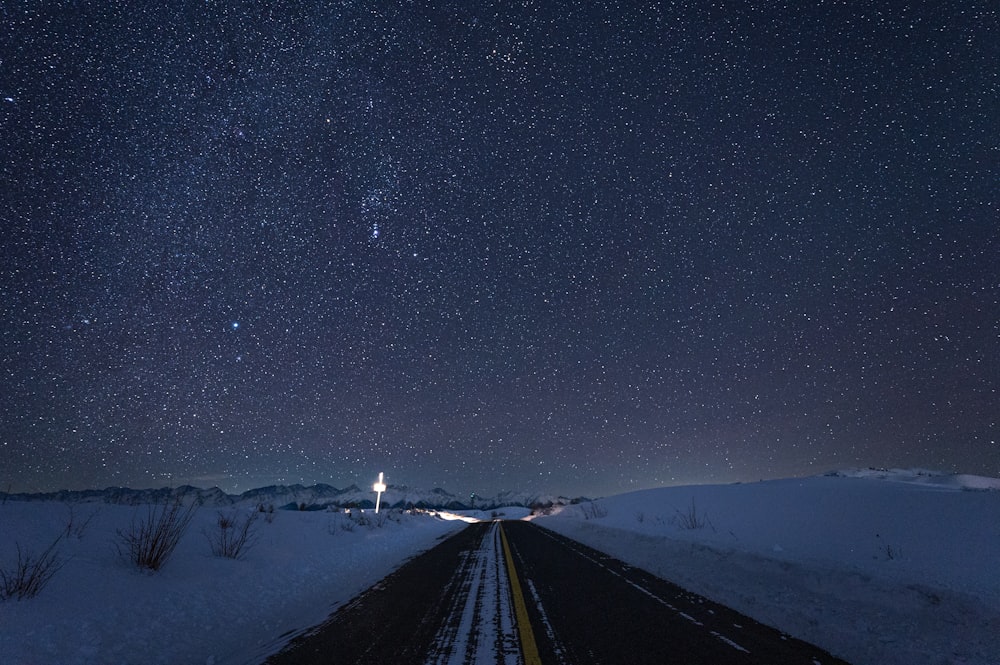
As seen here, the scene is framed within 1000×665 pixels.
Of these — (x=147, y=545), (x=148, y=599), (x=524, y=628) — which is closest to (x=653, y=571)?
(x=524, y=628)

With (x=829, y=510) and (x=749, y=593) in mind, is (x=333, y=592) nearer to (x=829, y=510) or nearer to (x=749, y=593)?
(x=749, y=593)

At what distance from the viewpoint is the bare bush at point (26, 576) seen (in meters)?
4.74

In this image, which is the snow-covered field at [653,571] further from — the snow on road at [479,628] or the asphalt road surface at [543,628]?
the snow on road at [479,628]

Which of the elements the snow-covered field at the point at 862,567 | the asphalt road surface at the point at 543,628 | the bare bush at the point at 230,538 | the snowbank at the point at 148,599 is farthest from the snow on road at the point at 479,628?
the bare bush at the point at 230,538

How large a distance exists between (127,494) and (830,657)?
48.0 feet

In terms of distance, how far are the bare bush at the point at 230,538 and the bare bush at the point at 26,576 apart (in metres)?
3.70

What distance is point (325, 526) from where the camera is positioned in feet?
56.4

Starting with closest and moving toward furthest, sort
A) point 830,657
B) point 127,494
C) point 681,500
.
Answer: point 830,657, point 127,494, point 681,500

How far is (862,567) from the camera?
6.48m

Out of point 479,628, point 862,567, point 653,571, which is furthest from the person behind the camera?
point 653,571

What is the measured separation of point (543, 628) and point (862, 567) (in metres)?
5.04

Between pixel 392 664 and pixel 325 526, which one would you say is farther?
pixel 325 526

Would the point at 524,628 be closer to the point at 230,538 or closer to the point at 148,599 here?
the point at 148,599

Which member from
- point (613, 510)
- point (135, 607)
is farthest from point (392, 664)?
point (613, 510)
